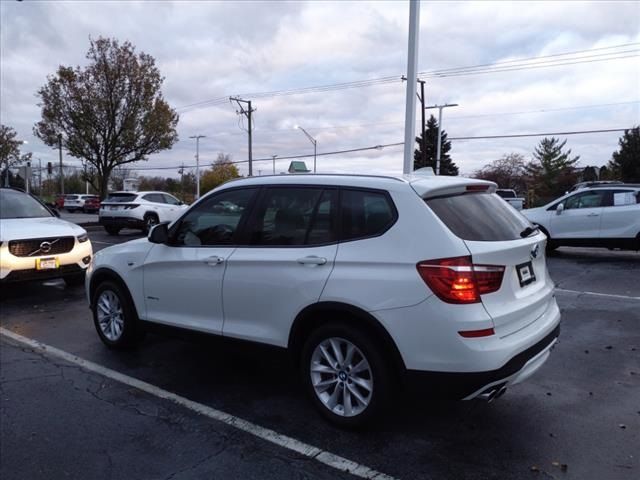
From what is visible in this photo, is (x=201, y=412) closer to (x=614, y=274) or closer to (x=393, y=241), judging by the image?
(x=393, y=241)

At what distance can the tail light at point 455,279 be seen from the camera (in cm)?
304

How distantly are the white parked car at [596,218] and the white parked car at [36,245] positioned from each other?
9.24 metres

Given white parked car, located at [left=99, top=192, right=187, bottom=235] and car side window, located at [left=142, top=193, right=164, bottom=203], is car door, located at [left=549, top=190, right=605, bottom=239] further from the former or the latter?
car side window, located at [left=142, top=193, right=164, bottom=203]

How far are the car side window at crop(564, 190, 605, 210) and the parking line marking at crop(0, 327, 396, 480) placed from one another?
11.0 meters

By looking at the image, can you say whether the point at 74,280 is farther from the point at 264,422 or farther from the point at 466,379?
the point at 466,379

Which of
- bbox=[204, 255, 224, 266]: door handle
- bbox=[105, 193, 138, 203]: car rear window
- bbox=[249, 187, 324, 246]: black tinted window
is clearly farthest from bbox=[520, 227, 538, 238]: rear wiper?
bbox=[105, 193, 138, 203]: car rear window

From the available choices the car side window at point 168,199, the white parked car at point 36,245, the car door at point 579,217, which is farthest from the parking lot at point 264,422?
the car side window at point 168,199

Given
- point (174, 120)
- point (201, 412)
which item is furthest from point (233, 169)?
point (201, 412)

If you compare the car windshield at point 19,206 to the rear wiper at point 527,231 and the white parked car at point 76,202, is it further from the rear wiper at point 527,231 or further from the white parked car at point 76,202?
the white parked car at point 76,202

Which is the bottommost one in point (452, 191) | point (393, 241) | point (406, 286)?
point (406, 286)

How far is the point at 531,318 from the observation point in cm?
342

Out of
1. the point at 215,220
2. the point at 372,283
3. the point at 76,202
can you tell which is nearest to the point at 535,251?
the point at 372,283

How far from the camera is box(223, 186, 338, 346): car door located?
357cm

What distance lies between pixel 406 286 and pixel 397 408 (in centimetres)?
123
